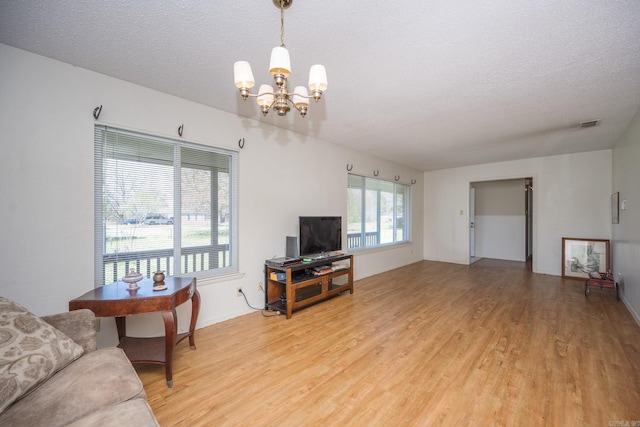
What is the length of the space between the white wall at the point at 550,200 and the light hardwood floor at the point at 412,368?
75.2 inches

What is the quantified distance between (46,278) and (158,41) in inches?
77.6

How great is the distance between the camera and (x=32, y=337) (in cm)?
125

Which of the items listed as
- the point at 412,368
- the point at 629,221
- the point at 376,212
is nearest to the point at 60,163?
the point at 412,368

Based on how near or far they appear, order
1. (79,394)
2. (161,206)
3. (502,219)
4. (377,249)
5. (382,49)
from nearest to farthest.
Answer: (79,394)
(382,49)
(161,206)
(377,249)
(502,219)

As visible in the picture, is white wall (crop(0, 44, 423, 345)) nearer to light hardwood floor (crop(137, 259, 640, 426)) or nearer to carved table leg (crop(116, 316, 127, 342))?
carved table leg (crop(116, 316, 127, 342))

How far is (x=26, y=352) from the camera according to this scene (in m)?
1.19

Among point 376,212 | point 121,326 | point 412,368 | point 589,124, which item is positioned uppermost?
point 589,124

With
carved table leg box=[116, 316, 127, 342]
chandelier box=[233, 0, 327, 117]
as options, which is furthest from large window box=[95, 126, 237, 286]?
chandelier box=[233, 0, 327, 117]

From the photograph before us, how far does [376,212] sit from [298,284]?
2.85m

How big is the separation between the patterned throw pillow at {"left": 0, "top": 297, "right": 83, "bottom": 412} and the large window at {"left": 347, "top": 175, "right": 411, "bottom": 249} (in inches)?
156

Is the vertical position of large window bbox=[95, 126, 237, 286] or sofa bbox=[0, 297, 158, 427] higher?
large window bbox=[95, 126, 237, 286]

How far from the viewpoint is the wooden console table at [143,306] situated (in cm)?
184

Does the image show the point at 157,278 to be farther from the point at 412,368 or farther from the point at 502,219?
the point at 502,219

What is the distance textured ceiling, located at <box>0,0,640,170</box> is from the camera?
1552 mm
